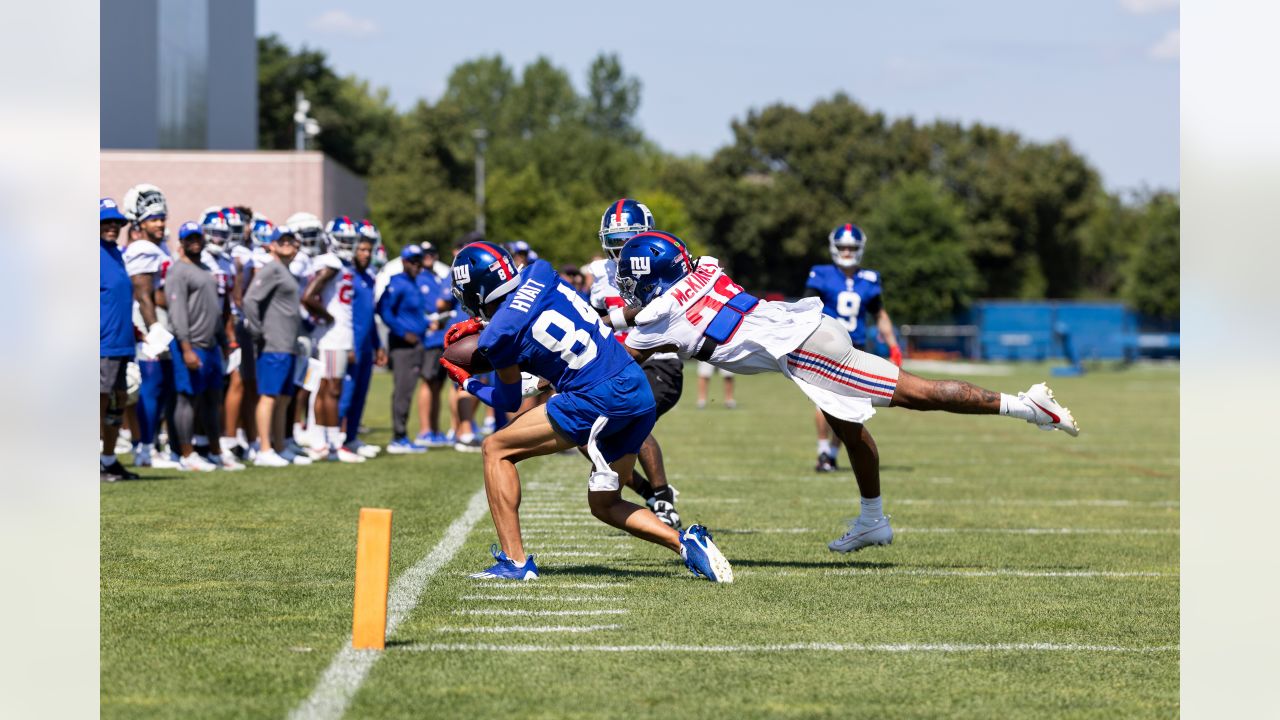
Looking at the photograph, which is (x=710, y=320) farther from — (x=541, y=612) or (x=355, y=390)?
(x=355, y=390)

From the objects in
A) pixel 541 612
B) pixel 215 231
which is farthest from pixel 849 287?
pixel 541 612

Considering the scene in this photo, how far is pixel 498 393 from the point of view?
7.21 m

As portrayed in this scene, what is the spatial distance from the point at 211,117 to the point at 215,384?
96.6 ft

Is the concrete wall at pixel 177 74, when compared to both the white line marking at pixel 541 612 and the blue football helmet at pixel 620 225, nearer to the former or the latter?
the blue football helmet at pixel 620 225

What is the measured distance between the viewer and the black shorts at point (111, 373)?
419 inches

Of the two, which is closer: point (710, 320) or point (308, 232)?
point (710, 320)

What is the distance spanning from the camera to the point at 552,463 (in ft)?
45.8

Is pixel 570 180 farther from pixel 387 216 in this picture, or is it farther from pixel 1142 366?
pixel 1142 366

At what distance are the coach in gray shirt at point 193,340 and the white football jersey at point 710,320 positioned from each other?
5.43m

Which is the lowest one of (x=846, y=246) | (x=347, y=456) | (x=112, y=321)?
(x=347, y=456)

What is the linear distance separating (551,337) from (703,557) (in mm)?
1264

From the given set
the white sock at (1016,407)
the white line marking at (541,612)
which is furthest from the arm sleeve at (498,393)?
the white sock at (1016,407)
